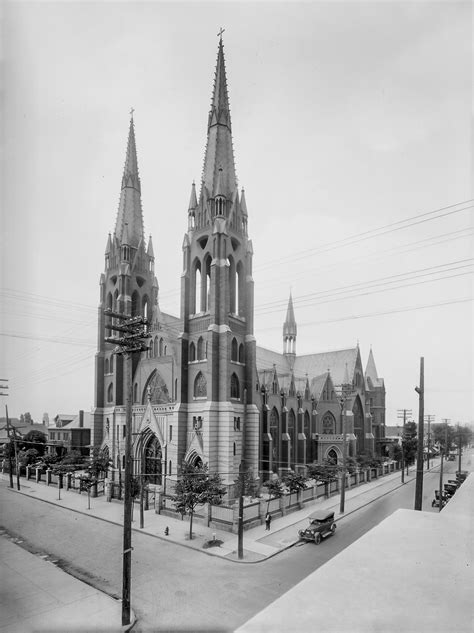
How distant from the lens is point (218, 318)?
40375 mm

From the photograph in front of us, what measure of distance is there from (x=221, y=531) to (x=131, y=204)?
41170 millimetres

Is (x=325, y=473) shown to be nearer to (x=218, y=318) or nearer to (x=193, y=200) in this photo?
(x=218, y=318)

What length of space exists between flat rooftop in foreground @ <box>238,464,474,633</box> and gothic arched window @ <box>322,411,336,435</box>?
53.4 meters

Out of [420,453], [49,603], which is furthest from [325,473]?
[49,603]

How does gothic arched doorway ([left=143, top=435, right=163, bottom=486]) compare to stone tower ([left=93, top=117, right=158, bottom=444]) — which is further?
stone tower ([left=93, top=117, right=158, bottom=444])

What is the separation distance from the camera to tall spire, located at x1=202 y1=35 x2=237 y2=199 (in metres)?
43.8

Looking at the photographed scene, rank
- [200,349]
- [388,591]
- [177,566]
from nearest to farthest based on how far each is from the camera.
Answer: [388,591], [177,566], [200,349]

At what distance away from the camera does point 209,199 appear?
43688 millimetres

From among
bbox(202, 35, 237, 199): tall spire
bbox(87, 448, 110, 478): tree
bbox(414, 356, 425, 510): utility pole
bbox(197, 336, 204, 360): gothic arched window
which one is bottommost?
bbox(87, 448, 110, 478): tree

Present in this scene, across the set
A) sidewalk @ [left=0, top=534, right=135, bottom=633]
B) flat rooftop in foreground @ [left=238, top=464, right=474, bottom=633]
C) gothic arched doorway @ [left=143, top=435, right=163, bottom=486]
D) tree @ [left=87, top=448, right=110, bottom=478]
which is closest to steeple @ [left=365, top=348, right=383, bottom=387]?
gothic arched doorway @ [left=143, top=435, right=163, bottom=486]

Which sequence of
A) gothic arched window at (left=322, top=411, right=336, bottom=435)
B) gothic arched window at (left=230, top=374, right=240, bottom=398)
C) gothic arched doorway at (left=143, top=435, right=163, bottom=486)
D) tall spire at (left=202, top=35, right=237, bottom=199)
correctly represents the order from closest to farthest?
gothic arched window at (left=230, top=374, right=240, bottom=398) < gothic arched doorway at (left=143, top=435, right=163, bottom=486) < tall spire at (left=202, top=35, right=237, bottom=199) < gothic arched window at (left=322, top=411, right=336, bottom=435)

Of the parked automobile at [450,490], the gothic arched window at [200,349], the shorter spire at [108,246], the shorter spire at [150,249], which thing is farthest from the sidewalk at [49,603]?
the shorter spire at [108,246]

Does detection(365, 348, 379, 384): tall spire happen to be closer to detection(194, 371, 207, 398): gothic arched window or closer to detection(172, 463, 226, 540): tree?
detection(194, 371, 207, 398): gothic arched window

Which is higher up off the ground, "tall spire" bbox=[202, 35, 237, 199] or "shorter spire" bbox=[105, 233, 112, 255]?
"tall spire" bbox=[202, 35, 237, 199]
